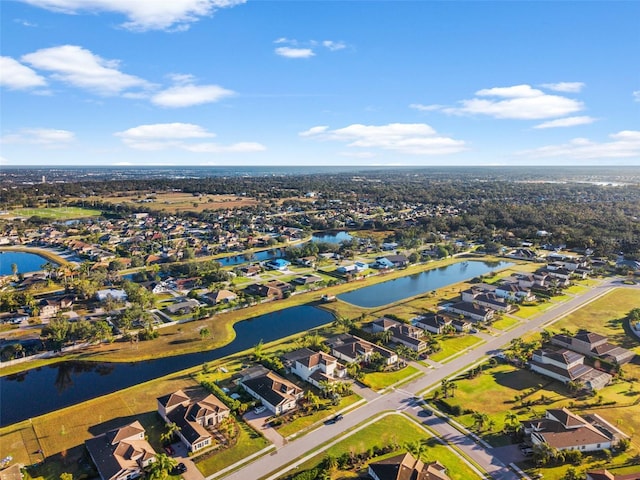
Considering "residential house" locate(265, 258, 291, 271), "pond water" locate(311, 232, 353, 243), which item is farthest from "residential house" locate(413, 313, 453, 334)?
"pond water" locate(311, 232, 353, 243)

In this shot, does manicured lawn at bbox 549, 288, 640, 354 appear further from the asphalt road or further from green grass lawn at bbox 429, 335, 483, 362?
the asphalt road

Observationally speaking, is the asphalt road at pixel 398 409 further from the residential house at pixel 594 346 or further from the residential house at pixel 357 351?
the residential house at pixel 594 346

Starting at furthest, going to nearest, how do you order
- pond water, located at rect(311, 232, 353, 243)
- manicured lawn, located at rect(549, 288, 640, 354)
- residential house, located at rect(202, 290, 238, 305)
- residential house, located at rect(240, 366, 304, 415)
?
1. pond water, located at rect(311, 232, 353, 243)
2. residential house, located at rect(202, 290, 238, 305)
3. manicured lawn, located at rect(549, 288, 640, 354)
4. residential house, located at rect(240, 366, 304, 415)

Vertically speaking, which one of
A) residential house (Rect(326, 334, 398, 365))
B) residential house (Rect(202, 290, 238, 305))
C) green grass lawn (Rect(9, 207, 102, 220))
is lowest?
residential house (Rect(326, 334, 398, 365))

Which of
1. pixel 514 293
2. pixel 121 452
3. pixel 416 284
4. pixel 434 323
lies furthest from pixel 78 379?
pixel 514 293

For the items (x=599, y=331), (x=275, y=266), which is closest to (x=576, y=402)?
(x=599, y=331)

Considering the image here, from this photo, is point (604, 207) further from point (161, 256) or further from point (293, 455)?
point (293, 455)
